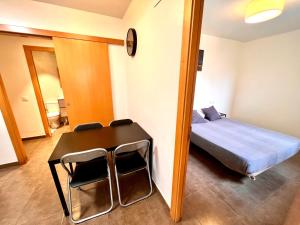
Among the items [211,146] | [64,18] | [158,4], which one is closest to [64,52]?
[64,18]

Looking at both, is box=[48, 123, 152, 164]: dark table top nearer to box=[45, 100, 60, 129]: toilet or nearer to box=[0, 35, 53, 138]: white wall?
box=[0, 35, 53, 138]: white wall

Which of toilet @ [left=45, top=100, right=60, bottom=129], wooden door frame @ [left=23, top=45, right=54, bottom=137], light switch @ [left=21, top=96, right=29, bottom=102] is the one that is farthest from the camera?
toilet @ [left=45, top=100, right=60, bottom=129]

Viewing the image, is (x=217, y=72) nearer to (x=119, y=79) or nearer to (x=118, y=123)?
(x=119, y=79)

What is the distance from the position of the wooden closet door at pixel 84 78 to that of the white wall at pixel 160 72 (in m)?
0.91

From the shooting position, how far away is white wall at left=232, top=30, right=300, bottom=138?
9.30ft

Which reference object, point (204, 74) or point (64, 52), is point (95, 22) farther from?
point (204, 74)

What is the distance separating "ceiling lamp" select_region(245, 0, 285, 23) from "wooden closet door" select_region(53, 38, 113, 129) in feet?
7.34

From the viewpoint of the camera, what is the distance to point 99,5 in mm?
1920

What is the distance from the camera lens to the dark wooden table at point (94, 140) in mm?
1232

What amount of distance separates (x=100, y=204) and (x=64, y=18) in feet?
8.99

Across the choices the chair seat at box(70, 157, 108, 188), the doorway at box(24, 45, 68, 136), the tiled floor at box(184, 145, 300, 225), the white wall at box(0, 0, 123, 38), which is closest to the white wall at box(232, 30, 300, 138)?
the tiled floor at box(184, 145, 300, 225)

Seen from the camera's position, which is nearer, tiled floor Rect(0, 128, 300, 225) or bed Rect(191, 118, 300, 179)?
tiled floor Rect(0, 128, 300, 225)

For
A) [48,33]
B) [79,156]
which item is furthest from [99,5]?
[79,156]

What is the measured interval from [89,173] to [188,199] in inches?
46.7
